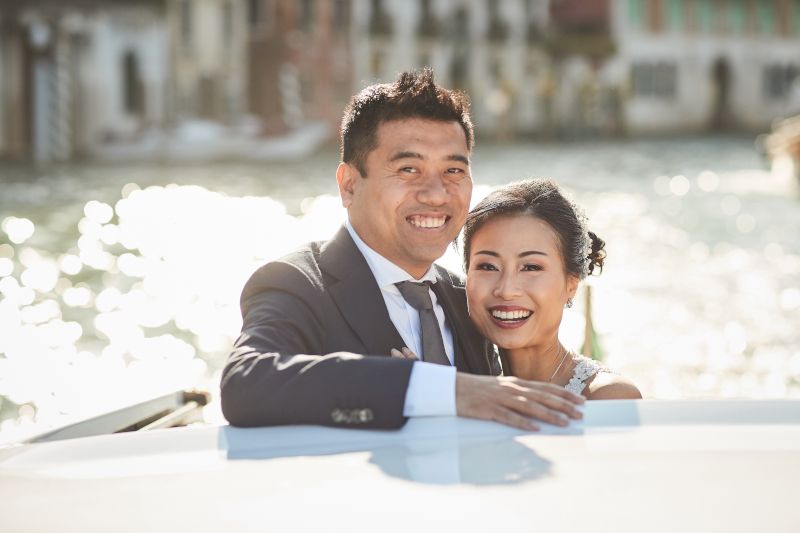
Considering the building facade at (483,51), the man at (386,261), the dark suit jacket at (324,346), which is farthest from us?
the building facade at (483,51)

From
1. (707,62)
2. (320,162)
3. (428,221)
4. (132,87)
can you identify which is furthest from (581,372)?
(707,62)

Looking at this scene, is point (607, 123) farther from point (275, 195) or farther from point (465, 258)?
point (465, 258)

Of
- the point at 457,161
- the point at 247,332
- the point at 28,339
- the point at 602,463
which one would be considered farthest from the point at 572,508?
the point at 28,339

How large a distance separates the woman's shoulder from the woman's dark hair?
0.25 metres

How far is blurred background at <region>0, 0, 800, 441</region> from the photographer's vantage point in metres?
10.3

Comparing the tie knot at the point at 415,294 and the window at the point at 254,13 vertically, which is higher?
the window at the point at 254,13

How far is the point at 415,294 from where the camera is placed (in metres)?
2.21

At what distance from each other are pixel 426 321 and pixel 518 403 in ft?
2.44

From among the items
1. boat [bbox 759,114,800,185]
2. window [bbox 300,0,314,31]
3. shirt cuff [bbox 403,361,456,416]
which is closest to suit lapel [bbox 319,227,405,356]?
shirt cuff [bbox 403,361,456,416]

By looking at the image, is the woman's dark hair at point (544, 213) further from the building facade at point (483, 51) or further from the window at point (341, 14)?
the building facade at point (483, 51)

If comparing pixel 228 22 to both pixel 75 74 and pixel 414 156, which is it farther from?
pixel 414 156

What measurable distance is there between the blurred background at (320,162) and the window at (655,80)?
83mm

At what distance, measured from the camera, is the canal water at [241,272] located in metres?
9.20

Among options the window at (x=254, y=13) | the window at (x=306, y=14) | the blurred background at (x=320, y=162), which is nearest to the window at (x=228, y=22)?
the blurred background at (x=320, y=162)
